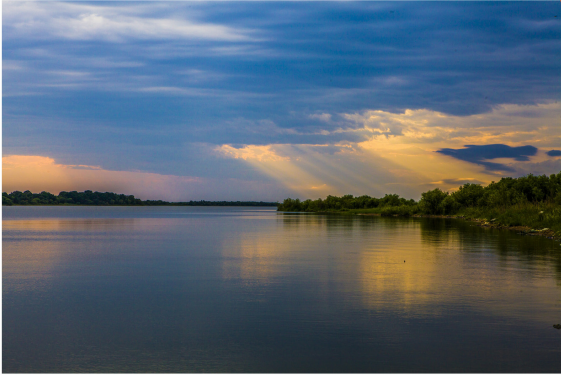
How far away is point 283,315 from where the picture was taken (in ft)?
38.8

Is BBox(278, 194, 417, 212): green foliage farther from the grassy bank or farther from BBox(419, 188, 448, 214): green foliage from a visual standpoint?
BBox(419, 188, 448, 214): green foliage

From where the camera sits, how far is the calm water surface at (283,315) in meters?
8.77

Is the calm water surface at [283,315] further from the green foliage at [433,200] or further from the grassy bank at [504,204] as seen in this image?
the green foliage at [433,200]

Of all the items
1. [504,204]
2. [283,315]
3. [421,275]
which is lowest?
[283,315]

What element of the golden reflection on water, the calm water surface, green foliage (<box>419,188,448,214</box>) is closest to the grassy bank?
green foliage (<box>419,188,448,214</box>)

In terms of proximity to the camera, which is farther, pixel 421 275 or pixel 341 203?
pixel 341 203

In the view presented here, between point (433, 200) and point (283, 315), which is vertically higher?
point (433, 200)

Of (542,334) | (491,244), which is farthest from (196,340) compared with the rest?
(491,244)

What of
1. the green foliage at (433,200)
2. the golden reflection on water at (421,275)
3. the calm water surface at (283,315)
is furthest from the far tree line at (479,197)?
the calm water surface at (283,315)

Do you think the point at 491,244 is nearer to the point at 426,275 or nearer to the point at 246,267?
the point at 426,275

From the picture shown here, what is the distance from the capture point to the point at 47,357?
8.98 metres

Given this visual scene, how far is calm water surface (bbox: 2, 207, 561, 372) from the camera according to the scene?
877 centimetres

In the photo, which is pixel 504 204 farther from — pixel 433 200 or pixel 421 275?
pixel 421 275

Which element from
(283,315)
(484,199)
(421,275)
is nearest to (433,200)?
(484,199)
